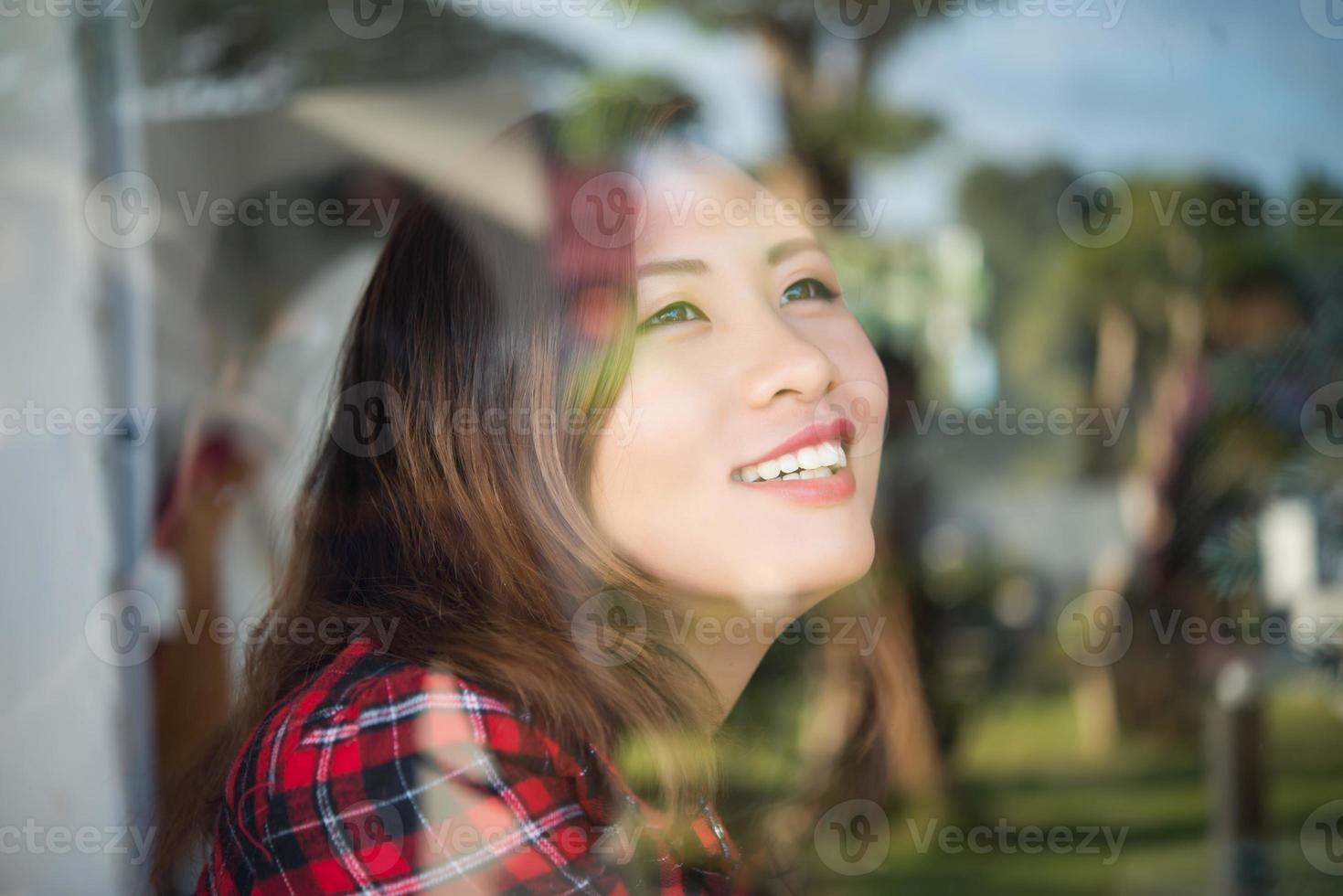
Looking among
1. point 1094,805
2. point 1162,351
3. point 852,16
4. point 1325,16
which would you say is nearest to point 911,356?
point 1162,351

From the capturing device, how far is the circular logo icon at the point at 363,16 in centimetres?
185

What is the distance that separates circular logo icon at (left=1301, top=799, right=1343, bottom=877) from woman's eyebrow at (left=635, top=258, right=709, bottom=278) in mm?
1184

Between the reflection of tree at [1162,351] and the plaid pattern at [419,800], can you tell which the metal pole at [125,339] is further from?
the reflection of tree at [1162,351]

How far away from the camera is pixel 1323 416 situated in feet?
4.83

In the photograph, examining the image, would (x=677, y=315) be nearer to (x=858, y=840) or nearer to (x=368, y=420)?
(x=368, y=420)

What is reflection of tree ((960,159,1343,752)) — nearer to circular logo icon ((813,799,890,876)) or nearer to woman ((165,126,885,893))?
circular logo icon ((813,799,890,876))

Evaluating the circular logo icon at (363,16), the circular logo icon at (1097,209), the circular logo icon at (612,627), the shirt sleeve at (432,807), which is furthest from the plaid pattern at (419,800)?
the circular logo icon at (1097,209)

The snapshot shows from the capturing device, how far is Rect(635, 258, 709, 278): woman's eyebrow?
2.89ft

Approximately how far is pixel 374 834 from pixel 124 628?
98 centimetres

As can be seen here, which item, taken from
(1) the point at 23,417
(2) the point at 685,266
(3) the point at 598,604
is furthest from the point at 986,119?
(1) the point at 23,417

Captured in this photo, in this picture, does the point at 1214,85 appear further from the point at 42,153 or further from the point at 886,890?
the point at 42,153

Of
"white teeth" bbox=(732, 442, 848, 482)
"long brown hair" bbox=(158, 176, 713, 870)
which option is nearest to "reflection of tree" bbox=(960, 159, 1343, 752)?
"white teeth" bbox=(732, 442, 848, 482)

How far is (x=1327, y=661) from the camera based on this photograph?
1.38m

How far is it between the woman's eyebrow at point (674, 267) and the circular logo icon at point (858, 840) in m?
1.36
